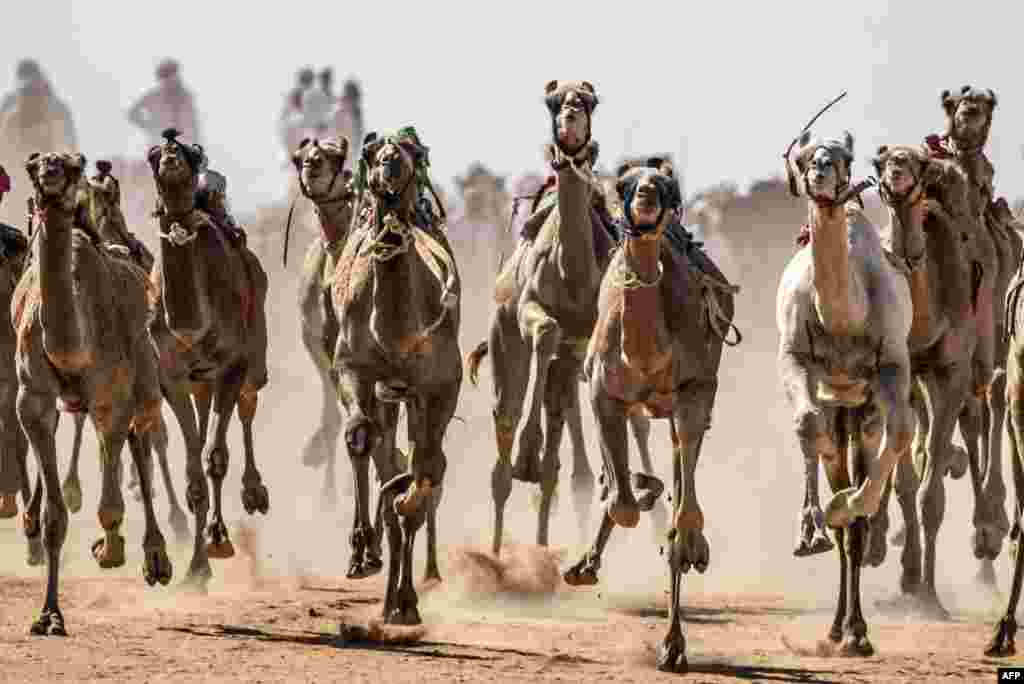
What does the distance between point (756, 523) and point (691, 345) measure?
9.61 meters

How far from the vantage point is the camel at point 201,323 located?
18109mm

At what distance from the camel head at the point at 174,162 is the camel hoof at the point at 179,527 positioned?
5133 millimetres

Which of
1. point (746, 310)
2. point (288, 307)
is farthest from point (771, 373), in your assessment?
point (288, 307)

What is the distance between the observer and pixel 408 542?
53.3ft

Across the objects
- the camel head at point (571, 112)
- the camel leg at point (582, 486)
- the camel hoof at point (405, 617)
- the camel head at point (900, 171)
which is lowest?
the camel hoof at point (405, 617)

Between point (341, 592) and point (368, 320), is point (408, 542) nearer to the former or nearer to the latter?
point (368, 320)

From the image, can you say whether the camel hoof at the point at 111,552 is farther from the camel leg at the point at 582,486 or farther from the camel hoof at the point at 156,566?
the camel leg at the point at 582,486

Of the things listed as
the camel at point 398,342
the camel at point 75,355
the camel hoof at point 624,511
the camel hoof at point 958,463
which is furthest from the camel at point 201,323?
the camel hoof at point 958,463

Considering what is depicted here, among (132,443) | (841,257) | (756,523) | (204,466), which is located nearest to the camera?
(841,257)

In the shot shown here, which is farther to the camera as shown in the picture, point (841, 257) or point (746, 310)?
point (746, 310)

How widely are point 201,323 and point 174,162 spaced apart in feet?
3.51

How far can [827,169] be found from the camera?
48.1 feet

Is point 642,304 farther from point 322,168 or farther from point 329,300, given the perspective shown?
point 322,168

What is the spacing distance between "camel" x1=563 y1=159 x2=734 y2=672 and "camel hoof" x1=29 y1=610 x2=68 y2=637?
2.95m
